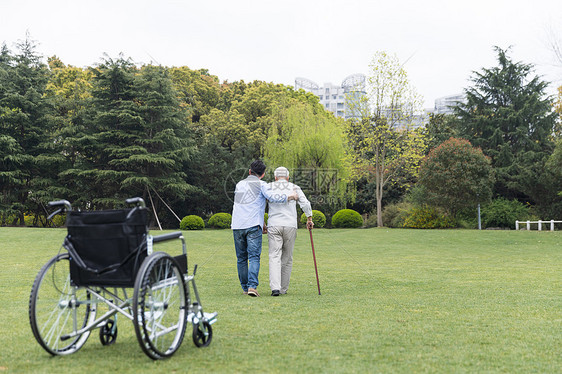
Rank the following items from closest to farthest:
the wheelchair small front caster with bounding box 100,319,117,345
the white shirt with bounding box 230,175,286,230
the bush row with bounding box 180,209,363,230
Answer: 1. the wheelchair small front caster with bounding box 100,319,117,345
2. the white shirt with bounding box 230,175,286,230
3. the bush row with bounding box 180,209,363,230

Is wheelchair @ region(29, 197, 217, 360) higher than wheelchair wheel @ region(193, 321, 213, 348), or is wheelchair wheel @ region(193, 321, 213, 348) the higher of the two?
wheelchair @ region(29, 197, 217, 360)

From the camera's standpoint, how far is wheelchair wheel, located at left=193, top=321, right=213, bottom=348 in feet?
12.6

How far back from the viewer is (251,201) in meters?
6.90

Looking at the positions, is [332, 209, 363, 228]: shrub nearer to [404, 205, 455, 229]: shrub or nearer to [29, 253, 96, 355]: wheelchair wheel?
[404, 205, 455, 229]: shrub

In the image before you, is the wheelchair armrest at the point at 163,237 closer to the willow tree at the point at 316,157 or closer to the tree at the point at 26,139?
the willow tree at the point at 316,157

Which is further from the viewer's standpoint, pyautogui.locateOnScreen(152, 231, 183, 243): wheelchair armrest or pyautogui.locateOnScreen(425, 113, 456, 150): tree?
pyautogui.locateOnScreen(425, 113, 456, 150): tree

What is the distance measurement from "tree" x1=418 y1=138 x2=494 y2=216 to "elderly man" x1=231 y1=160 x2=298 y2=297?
21.7 meters

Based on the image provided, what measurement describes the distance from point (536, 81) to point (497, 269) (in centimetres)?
2856

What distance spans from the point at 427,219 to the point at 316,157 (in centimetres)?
804

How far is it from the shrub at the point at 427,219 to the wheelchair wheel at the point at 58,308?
26.7 metres

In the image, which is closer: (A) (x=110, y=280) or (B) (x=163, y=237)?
(A) (x=110, y=280)

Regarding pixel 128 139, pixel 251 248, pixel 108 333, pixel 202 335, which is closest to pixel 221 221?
pixel 128 139

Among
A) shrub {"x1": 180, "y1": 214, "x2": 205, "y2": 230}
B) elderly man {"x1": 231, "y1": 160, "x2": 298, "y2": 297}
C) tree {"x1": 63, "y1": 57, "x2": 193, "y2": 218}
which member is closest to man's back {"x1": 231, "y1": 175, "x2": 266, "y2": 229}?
elderly man {"x1": 231, "y1": 160, "x2": 298, "y2": 297}

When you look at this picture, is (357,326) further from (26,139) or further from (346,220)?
(26,139)
